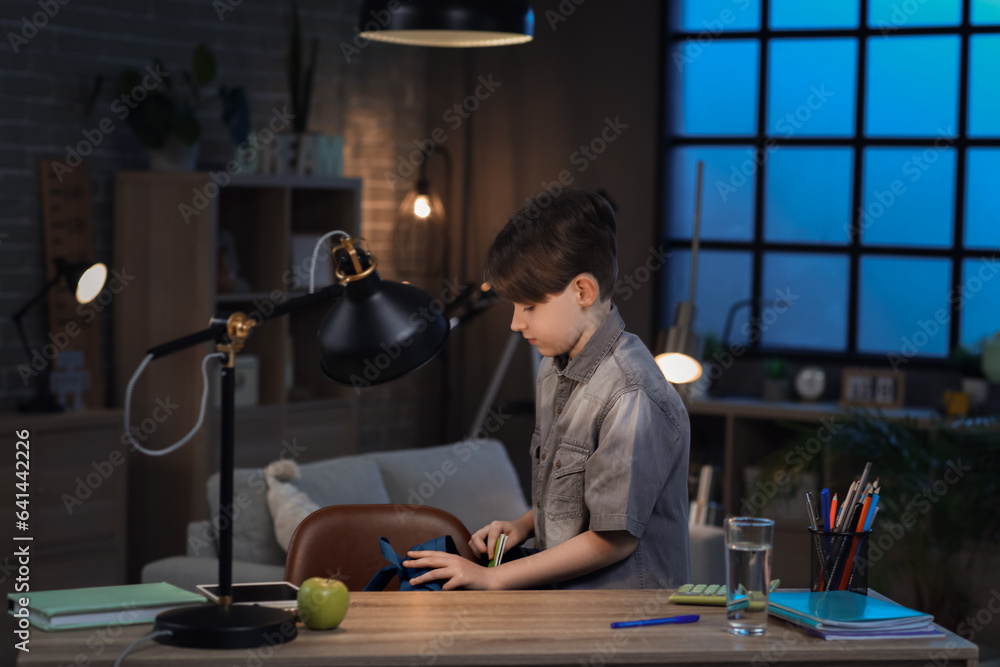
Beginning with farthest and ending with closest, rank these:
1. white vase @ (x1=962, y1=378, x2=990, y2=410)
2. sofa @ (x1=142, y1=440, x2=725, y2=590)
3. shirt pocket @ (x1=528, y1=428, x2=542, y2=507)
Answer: white vase @ (x1=962, y1=378, x2=990, y2=410) → sofa @ (x1=142, y1=440, x2=725, y2=590) → shirt pocket @ (x1=528, y1=428, x2=542, y2=507)

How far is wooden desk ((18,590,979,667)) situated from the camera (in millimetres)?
1635

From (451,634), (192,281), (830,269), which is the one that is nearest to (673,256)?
(830,269)

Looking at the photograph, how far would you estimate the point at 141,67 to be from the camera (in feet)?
16.1

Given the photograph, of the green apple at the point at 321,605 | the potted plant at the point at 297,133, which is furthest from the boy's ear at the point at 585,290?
the potted plant at the point at 297,133

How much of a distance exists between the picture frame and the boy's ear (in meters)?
3.38

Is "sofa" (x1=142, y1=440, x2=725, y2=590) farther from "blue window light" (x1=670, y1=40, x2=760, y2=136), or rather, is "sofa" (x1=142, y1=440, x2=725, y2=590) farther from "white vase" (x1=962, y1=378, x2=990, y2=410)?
"blue window light" (x1=670, y1=40, x2=760, y2=136)

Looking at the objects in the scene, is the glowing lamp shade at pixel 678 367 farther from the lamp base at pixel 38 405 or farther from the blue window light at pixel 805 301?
the blue window light at pixel 805 301

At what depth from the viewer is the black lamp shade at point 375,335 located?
1.79m

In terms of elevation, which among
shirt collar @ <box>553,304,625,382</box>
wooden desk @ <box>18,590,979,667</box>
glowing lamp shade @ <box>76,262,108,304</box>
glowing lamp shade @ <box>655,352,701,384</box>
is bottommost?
wooden desk @ <box>18,590,979,667</box>

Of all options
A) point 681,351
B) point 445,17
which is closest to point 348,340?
point 445,17

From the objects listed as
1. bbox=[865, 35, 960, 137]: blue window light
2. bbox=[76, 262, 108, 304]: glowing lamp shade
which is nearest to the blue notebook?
bbox=[76, 262, 108, 304]: glowing lamp shade

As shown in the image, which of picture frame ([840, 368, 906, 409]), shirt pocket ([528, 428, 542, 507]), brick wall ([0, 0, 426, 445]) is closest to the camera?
shirt pocket ([528, 428, 542, 507])

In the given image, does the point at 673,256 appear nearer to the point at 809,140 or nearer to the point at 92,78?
the point at 809,140

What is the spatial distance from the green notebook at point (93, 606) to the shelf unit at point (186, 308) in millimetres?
2698
